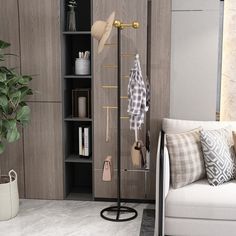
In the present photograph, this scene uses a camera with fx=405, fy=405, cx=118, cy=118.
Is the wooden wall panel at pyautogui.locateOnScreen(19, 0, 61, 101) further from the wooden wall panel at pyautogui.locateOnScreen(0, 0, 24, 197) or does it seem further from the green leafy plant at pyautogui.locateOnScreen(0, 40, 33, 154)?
the green leafy plant at pyautogui.locateOnScreen(0, 40, 33, 154)

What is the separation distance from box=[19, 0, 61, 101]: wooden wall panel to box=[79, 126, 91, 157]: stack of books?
37 cm

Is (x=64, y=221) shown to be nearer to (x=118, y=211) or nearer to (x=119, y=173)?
(x=118, y=211)

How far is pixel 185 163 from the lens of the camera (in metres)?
3.00

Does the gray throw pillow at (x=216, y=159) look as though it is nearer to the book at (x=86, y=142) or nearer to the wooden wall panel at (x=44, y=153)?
the book at (x=86, y=142)

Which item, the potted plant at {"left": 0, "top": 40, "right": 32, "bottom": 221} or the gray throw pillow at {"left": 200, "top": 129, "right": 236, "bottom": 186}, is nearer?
the gray throw pillow at {"left": 200, "top": 129, "right": 236, "bottom": 186}

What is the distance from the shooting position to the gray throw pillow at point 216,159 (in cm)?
301

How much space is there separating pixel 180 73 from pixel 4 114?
159 cm

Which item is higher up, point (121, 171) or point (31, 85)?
point (31, 85)

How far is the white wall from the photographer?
11.6ft

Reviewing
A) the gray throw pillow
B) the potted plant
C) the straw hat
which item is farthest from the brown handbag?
the straw hat

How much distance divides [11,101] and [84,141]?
809 millimetres

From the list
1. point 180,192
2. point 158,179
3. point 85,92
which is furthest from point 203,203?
point 85,92

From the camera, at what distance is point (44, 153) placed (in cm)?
378

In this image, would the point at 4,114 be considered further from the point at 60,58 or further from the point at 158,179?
the point at 158,179
